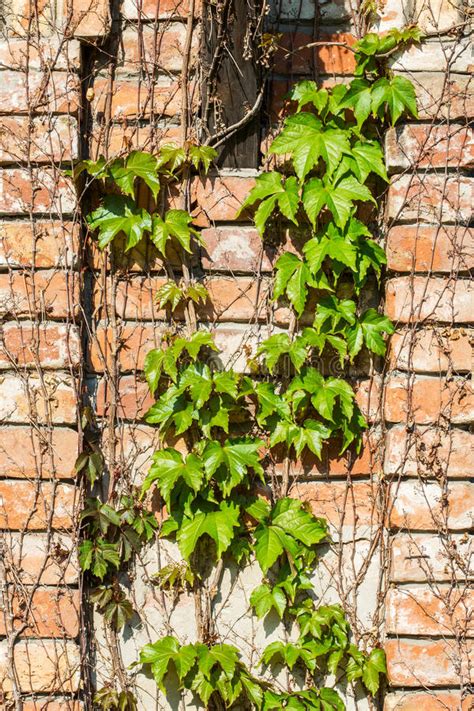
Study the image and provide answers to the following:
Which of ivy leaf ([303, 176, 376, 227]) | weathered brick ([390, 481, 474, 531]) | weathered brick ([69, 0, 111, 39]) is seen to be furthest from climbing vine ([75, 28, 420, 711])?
weathered brick ([69, 0, 111, 39])

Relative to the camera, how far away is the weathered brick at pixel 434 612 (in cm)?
223

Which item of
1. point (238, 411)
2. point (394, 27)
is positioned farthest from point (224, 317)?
point (394, 27)

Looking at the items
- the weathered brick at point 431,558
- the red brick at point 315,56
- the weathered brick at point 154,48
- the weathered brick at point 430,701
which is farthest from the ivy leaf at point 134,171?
the weathered brick at point 430,701

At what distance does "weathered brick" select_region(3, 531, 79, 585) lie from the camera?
7.28 ft

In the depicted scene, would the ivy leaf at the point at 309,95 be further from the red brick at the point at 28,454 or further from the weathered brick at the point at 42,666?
the weathered brick at the point at 42,666

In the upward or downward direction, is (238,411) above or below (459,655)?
above

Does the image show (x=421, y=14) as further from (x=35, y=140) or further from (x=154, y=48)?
(x=35, y=140)

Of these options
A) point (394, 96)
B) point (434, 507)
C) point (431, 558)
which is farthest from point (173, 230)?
point (431, 558)

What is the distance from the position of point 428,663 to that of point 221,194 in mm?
1528

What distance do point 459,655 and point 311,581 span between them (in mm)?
476

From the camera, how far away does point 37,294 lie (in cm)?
223

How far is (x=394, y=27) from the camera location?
2.29 meters

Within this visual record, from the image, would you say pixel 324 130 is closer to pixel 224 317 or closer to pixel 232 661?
pixel 224 317

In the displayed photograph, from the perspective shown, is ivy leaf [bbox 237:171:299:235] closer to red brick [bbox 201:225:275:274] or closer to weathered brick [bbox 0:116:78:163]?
red brick [bbox 201:225:275:274]
